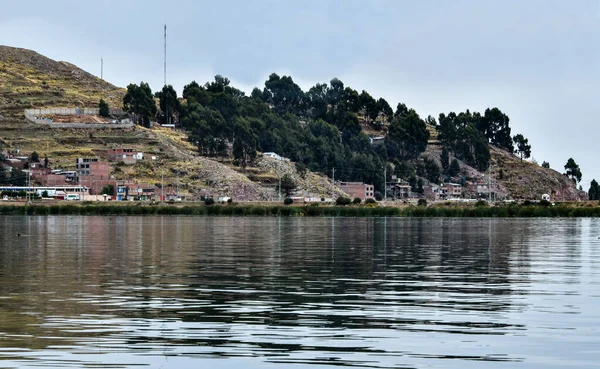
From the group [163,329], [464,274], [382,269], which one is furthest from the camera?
[382,269]

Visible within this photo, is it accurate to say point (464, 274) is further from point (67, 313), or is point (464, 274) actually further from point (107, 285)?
point (67, 313)

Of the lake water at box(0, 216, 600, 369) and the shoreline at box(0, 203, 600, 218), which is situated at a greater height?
the shoreline at box(0, 203, 600, 218)

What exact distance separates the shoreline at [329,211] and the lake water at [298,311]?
4035 inches

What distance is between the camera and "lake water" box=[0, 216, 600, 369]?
2250 cm

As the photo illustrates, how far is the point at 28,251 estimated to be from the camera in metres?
61.4

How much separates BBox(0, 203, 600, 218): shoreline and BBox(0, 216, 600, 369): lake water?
10249cm

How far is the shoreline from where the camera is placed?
15775 centimetres

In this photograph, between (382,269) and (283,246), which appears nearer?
(382,269)

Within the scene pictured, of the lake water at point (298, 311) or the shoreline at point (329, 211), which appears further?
the shoreline at point (329, 211)

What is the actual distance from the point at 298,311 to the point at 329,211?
135077mm

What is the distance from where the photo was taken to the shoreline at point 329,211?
158 meters

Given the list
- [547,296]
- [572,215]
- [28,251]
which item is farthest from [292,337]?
[572,215]

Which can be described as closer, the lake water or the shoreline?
the lake water

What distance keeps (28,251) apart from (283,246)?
16.7 metres
